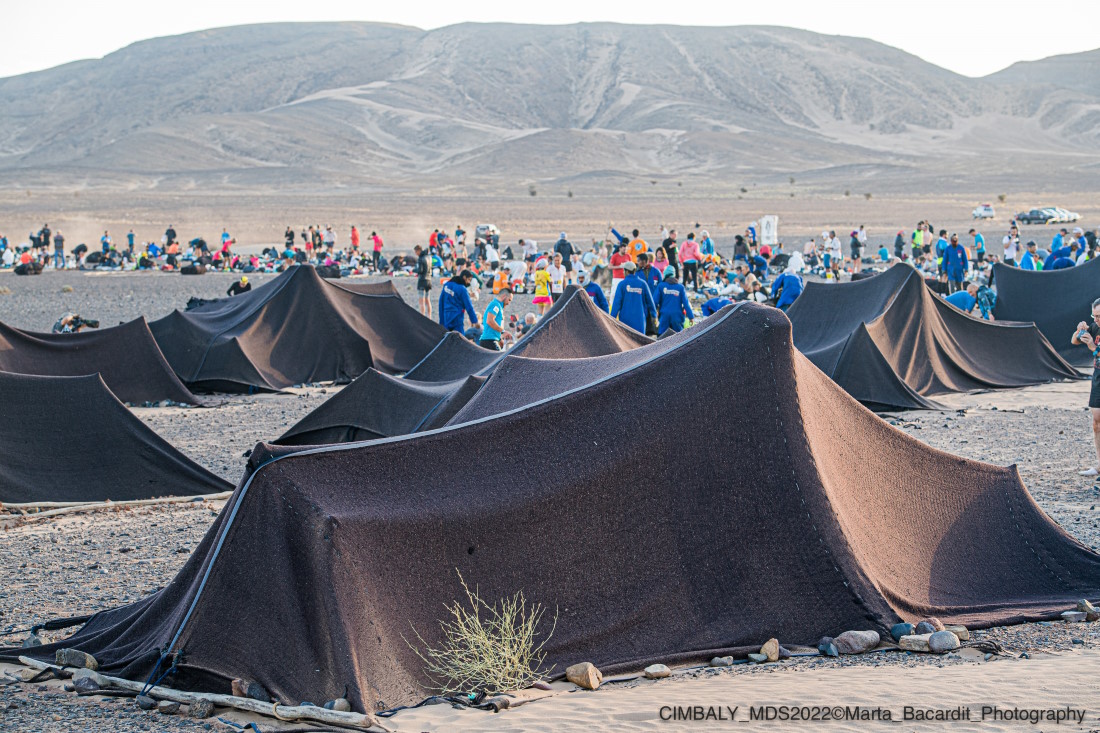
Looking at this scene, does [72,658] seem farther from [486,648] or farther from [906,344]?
[906,344]

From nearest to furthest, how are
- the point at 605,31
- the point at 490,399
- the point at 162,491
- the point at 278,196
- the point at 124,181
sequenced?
the point at 490,399, the point at 162,491, the point at 278,196, the point at 124,181, the point at 605,31

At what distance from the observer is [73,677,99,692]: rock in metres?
5.66

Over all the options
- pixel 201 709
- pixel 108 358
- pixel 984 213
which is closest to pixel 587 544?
pixel 201 709

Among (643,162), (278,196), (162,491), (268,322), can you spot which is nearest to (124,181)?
(278,196)

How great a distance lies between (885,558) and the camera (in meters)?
6.55

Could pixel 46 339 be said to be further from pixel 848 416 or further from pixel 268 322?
pixel 848 416

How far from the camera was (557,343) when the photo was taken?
40.1 ft

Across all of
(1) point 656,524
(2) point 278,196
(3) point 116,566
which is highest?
(2) point 278,196

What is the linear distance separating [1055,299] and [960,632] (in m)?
14.5

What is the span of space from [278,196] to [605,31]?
109 metres

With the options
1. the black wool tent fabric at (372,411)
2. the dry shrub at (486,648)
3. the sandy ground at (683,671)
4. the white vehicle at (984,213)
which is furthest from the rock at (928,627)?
Answer: the white vehicle at (984,213)

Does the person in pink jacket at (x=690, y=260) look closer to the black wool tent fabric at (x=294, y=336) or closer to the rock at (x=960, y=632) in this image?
the black wool tent fabric at (x=294, y=336)

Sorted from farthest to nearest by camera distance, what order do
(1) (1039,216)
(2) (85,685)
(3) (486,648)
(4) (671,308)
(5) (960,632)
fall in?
(1) (1039,216), (4) (671,308), (5) (960,632), (2) (85,685), (3) (486,648)

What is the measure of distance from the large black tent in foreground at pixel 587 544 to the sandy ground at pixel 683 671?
32 centimetres
